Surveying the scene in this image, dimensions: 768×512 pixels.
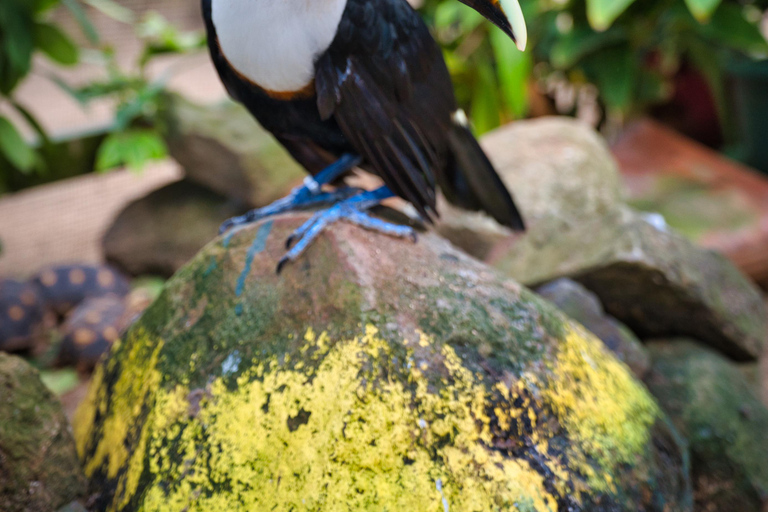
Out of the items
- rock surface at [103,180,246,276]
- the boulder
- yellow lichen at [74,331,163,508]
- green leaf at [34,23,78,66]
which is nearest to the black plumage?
yellow lichen at [74,331,163,508]

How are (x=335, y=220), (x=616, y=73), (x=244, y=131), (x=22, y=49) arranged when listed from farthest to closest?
(x=616, y=73)
(x=244, y=131)
(x=22, y=49)
(x=335, y=220)

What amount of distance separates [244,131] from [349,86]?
1696mm

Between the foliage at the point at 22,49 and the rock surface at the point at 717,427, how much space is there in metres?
2.40

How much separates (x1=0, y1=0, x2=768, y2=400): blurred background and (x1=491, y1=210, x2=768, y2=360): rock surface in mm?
824

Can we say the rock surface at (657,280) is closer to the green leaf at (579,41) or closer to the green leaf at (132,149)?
the green leaf at (579,41)

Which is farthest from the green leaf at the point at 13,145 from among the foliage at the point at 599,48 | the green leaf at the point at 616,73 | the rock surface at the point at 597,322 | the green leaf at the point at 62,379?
the green leaf at the point at 616,73

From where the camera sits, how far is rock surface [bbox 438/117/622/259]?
2234mm

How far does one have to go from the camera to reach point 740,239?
8.94ft

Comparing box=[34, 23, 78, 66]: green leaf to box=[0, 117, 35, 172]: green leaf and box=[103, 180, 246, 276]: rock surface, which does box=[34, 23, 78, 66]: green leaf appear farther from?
box=[103, 180, 246, 276]: rock surface

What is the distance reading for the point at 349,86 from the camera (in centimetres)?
124

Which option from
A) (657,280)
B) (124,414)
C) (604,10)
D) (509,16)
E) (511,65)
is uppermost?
(509,16)

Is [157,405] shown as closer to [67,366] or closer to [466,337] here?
[466,337]

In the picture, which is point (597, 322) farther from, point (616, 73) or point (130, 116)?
point (130, 116)

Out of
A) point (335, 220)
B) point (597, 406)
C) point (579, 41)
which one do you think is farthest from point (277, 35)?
point (579, 41)
